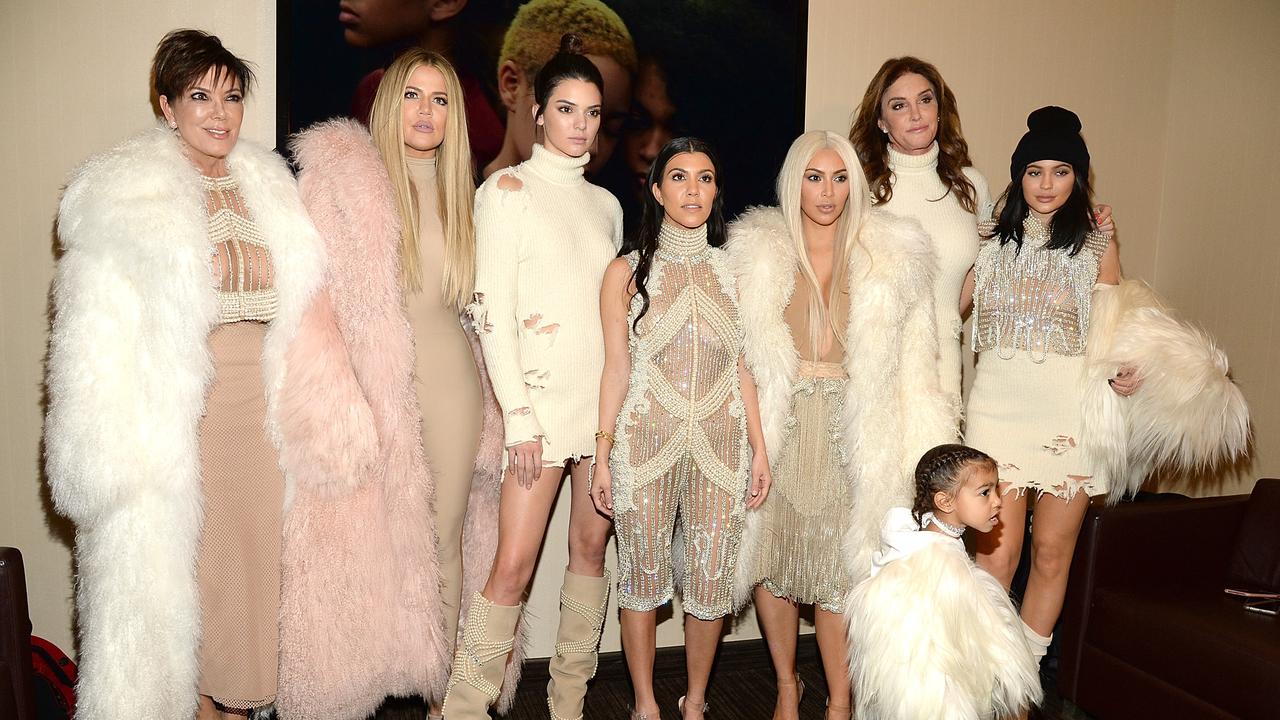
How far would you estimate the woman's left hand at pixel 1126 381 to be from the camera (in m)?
2.77

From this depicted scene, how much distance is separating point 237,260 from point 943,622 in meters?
1.91

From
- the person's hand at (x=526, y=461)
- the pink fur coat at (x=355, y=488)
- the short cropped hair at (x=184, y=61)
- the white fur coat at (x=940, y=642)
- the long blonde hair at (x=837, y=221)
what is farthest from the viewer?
the long blonde hair at (x=837, y=221)

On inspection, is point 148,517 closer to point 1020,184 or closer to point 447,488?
point 447,488

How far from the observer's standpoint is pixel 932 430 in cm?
266

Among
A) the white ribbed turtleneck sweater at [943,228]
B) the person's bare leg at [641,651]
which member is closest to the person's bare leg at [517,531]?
the person's bare leg at [641,651]

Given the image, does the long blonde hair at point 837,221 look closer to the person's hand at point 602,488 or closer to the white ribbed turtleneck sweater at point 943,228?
the white ribbed turtleneck sweater at point 943,228

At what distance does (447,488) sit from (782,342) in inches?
41.2

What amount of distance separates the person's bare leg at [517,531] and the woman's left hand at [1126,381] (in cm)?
168

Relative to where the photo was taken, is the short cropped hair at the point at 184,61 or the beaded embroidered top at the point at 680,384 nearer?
the short cropped hair at the point at 184,61

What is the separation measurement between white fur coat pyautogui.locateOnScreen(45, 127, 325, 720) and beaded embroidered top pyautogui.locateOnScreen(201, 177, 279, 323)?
6cm

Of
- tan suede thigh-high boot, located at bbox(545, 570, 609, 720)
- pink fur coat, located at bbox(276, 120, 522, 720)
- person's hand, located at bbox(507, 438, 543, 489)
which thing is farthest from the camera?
tan suede thigh-high boot, located at bbox(545, 570, 609, 720)

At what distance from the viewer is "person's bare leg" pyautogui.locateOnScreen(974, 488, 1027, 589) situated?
280cm

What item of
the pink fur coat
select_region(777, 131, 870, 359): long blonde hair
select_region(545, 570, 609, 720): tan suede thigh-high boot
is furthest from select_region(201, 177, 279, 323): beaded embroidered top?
select_region(777, 131, 870, 359): long blonde hair

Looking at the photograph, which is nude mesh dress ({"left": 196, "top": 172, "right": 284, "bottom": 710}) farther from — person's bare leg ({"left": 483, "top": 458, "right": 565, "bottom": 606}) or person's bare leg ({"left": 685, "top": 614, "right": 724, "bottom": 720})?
person's bare leg ({"left": 685, "top": 614, "right": 724, "bottom": 720})
